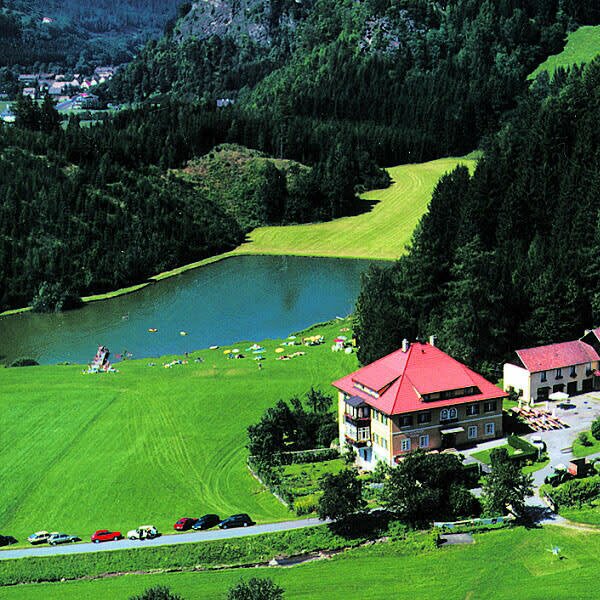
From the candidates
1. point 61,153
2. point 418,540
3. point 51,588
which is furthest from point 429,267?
point 61,153

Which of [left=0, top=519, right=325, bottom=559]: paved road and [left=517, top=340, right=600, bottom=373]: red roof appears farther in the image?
[left=517, top=340, right=600, bottom=373]: red roof

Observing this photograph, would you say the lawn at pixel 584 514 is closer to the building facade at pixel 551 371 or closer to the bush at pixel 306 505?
the bush at pixel 306 505


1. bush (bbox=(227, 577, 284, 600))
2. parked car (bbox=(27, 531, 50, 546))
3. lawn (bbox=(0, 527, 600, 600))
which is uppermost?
bush (bbox=(227, 577, 284, 600))

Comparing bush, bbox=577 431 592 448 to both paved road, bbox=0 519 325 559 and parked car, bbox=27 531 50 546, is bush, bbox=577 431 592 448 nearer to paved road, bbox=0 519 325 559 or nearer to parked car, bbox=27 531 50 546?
paved road, bbox=0 519 325 559

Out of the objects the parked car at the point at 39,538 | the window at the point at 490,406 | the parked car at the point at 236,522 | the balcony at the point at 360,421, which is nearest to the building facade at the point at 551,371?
the window at the point at 490,406

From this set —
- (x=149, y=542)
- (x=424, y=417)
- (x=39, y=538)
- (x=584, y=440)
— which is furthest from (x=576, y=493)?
(x=39, y=538)

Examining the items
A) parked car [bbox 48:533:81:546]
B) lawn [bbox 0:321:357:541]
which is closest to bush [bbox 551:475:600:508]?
lawn [bbox 0:321:357:541]
